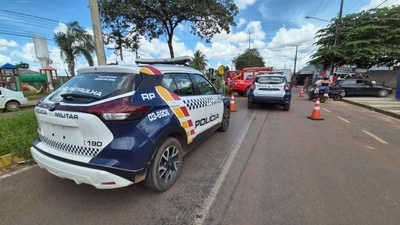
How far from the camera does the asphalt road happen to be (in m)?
2.38

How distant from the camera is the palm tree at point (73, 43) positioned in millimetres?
21531

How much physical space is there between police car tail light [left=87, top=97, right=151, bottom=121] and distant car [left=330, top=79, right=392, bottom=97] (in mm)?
17198

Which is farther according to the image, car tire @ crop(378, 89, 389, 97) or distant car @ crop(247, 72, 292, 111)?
car tire @ crop(378, 89, 389, 97)

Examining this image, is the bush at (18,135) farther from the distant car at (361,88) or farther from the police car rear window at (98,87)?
the distant car at (361,88)

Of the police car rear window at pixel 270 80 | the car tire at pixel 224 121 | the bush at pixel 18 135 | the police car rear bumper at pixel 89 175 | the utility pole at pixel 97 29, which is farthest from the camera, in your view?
the police car rear window at pixel 270 80

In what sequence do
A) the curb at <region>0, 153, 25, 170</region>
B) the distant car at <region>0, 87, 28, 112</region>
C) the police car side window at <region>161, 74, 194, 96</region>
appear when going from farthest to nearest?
the distant car at <region>0, 87, 28, 112</region> < the curb at <region>0, 153, 25, 170</region> < the police car side window at <region>161, 74, 194, 96</region>

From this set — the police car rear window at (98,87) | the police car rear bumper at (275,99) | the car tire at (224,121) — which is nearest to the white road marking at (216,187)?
the car tire at (224,121)

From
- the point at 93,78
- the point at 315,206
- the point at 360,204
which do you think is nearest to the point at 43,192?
the point at 93,78

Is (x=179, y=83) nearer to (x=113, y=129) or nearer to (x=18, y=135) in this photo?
(x=113, y=129)

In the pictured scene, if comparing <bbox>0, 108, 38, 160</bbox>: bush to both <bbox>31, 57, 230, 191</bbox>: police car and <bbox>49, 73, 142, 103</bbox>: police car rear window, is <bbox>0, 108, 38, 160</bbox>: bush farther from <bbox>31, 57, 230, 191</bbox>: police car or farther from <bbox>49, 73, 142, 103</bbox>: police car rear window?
<bbox>49, 73, 142, 103</bbox>: police car rear window

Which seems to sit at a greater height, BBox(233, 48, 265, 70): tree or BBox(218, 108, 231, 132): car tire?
BBox(233, 48, 265, 70): tree

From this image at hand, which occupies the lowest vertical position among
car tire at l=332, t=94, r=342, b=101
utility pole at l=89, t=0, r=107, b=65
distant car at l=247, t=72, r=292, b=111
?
car tire at l=332, t=94, r=342, b=101

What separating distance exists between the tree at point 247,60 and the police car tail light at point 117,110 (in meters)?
68.8

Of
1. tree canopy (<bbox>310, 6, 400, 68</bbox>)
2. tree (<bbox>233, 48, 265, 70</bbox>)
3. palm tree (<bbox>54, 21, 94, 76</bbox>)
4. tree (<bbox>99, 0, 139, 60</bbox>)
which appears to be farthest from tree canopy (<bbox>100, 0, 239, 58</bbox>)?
tree (<bbox>233, 48, 265, 70</bbox>)
